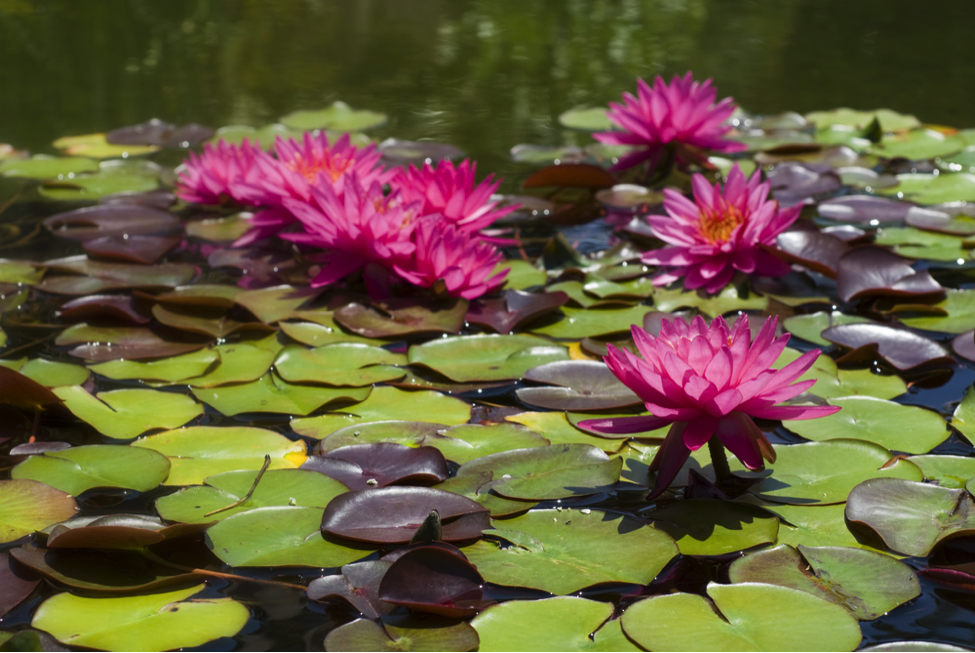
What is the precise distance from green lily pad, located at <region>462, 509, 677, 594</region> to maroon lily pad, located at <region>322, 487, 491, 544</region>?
0.04 metres

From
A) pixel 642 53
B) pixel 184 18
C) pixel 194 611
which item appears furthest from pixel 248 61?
pixel 194 611

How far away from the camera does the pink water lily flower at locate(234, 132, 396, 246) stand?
87.8 inches

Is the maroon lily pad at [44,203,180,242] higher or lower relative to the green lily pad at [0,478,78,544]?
higher

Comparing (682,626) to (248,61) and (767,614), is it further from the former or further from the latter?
(248,61)

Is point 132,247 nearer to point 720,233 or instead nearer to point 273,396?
point 273,396

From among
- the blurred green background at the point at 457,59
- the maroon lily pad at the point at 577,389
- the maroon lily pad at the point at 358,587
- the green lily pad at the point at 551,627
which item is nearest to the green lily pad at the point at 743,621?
the green lily pad at the point at 551,627

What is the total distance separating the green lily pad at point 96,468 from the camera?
132 cm

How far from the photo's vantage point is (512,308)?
1962 mm

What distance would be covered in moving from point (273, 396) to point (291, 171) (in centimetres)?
81

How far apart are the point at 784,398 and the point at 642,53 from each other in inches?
159

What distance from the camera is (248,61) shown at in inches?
180

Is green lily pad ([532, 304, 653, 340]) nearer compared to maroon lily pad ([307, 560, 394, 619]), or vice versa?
maroon lily pad ([307, 560, 394, 619])

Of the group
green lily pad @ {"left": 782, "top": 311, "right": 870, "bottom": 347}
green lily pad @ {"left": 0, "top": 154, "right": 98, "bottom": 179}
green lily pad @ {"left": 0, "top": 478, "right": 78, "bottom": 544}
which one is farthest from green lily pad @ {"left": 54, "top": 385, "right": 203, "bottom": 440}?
green lily pad @ {"left": 0, "top": 154, "right": 98, "bottom": 179}

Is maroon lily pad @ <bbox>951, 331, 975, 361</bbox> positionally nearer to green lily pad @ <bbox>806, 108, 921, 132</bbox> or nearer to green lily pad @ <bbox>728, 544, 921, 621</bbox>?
green lily pad @ <bbox>728, 544, 921, 621</bbox>
